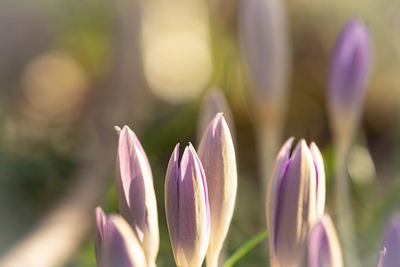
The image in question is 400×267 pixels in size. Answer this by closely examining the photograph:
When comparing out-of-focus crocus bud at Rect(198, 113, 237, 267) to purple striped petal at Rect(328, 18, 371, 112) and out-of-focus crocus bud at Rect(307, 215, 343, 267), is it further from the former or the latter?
purple striped petal at Rect(328, 18, 371, 112)

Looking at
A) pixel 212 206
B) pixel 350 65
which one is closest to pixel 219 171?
pixel 212 206

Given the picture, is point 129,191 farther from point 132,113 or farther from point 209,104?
point 132,113

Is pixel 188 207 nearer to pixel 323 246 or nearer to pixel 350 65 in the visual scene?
pixel 323 246

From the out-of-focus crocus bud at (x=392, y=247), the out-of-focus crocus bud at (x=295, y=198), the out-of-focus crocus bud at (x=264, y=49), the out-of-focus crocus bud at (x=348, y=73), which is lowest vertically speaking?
the out-of-focus crocus bud at (x=392, y=247)

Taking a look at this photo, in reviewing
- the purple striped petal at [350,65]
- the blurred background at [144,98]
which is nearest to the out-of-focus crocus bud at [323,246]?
the purple striped petal at [350,65]

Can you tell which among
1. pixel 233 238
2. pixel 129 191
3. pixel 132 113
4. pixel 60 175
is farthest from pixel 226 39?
pixel 129 191

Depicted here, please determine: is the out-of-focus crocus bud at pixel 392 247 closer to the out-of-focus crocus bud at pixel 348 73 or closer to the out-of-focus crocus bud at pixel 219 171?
the out-of-focus crocus bud at pixel 219 171
